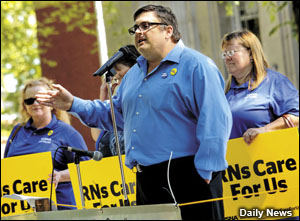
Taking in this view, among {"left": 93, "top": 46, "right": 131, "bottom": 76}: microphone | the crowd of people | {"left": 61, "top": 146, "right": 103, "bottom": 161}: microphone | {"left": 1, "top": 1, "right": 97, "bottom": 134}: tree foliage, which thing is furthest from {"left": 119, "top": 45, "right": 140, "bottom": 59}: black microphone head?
{"left": 1, "top": 1, "right": 97, "bottom": 134}: tree foliage

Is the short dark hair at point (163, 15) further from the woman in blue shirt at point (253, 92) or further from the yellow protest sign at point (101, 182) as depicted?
the yellow protest sign at point (101, 182)

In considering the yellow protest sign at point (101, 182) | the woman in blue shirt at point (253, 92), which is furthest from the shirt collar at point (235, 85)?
the yellow protest sign at point (101, 182)

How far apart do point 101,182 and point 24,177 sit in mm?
1052

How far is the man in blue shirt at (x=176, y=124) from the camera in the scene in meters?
4.70

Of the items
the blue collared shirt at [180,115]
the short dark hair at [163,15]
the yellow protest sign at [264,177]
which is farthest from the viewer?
the yellow protest sign at [264,177]

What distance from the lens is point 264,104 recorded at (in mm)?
6289

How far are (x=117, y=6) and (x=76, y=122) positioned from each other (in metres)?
4.89

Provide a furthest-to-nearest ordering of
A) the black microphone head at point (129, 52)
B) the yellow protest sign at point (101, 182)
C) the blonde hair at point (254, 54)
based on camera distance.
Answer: the yellow protest sign at point (101, 182), the blonde hair at point (254, 54), the black microphone head at point (129, 52)

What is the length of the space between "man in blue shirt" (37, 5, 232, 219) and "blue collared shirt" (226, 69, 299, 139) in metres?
1.50

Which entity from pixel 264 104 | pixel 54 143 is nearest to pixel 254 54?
pixel 264 104

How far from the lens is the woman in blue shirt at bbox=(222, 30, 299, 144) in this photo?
20.6 ft

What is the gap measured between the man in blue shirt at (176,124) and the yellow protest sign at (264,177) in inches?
57.0

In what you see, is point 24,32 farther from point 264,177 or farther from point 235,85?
point 264,177

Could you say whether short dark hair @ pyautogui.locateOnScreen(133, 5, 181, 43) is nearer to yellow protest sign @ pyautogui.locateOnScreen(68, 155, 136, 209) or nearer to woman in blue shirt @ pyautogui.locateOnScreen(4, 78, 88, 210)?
yellow protest sign @ pyautogui.locateOnScreen(68, 155, 136, 209)
